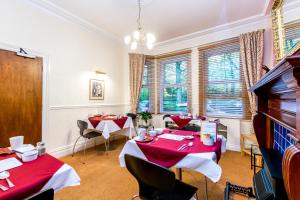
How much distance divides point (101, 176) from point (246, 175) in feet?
7.69

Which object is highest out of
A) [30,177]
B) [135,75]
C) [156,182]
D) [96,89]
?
[135,75]

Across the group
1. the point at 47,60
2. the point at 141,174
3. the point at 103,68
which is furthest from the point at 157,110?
the point at 141,174

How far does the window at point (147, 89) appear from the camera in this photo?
510 centimetres

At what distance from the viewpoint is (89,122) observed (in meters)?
3.59

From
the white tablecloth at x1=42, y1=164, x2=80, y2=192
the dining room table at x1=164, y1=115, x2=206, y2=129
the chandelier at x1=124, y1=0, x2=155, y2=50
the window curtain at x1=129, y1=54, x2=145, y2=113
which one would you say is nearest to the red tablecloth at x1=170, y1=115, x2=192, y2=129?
the dining room table at x1=164, y1=115, x2=206, y2=129

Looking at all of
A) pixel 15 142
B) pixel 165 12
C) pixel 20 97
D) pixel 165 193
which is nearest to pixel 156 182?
pixel 165 193

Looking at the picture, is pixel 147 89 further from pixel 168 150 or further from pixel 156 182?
pixel 156 182

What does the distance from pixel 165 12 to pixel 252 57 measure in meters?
2.14

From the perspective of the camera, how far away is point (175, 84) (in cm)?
480

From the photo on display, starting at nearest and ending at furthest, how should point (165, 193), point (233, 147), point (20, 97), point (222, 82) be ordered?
point (165, 193)
point (20, 97)
point (233, 147)
point (222, 82)

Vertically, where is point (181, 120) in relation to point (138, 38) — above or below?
below

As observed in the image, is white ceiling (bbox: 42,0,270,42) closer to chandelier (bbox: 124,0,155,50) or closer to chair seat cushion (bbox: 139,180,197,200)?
chandelier (bbox: 124,0,155,50)

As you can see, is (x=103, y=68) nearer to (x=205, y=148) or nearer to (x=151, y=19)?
(x=151, y=19)

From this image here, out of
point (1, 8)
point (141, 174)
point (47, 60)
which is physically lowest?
point (141, 174)
